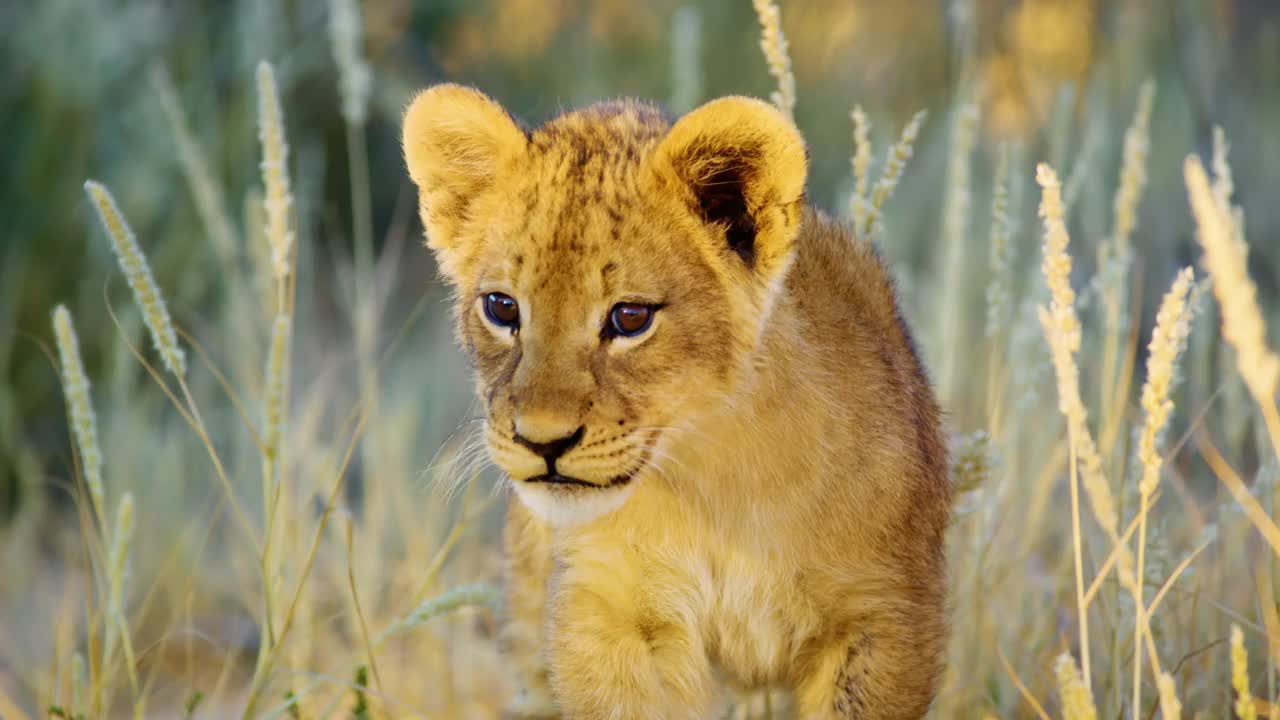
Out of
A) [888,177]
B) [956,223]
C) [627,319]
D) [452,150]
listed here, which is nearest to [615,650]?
[627,319]

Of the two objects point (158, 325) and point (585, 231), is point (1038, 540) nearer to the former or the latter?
point (585, 231)

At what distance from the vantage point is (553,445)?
8.40ft

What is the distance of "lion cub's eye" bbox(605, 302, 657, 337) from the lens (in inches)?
106

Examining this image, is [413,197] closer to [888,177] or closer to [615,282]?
[888,177]

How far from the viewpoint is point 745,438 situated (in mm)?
2857

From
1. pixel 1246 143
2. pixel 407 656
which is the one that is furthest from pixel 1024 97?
pixel 407 656

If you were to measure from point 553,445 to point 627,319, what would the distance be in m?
0.30

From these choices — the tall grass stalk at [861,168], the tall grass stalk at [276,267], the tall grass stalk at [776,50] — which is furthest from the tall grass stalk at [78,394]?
the tall grass stalk at [861,168]

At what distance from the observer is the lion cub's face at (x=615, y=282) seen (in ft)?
8.55

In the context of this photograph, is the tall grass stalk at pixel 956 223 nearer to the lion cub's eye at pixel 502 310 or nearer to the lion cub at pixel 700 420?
the lion cub at pixel 700 420

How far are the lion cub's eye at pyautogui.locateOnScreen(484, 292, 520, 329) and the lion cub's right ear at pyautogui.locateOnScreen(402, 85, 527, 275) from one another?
0.86ft

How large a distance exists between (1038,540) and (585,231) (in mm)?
2049

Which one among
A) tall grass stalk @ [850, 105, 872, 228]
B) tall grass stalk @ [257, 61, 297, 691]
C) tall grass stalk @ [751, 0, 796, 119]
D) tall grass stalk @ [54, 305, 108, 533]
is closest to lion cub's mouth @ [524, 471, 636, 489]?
tall grass stalk @ [257, 61, 297, 691]

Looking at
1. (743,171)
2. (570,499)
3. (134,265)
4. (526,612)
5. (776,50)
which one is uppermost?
(776,50)
